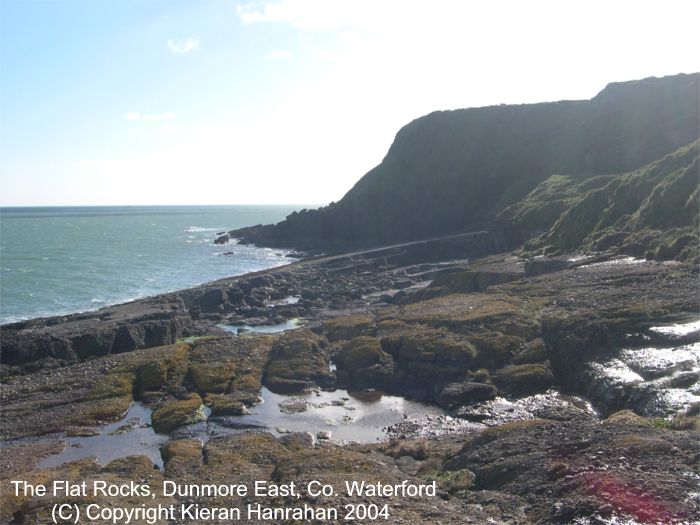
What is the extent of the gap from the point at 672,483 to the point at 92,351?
39282 millimetres

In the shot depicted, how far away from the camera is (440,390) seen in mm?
32156

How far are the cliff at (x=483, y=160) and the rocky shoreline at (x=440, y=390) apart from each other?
173 feet

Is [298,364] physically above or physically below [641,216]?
below

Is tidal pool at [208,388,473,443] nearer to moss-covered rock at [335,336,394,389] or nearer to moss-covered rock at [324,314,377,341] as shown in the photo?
moss-covered rock at [335,336,394,389]

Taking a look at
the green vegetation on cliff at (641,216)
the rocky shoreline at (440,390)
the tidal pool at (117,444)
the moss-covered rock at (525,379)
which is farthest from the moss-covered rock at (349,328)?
the green vegetation on cliff at (641,216)

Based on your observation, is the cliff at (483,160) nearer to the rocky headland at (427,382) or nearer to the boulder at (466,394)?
the rocky headland at (427,382)

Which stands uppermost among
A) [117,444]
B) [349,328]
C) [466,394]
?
[349,328]

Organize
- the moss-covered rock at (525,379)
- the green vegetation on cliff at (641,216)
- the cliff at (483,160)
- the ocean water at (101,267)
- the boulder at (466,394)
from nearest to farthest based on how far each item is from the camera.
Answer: the boulder at (466,394) → the moss-covered rock at (525,379) → the green vegetation on cliff at (641,216) → the ocean water at (101,267) → the cliff at (483,160)

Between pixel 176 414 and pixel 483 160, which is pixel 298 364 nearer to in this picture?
pixel 176 414

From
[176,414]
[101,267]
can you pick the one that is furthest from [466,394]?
[101,267]

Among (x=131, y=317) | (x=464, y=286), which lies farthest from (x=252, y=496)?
(x=464, y=286)

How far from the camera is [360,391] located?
3409 cm

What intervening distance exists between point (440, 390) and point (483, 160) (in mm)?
94453

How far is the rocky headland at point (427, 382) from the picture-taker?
17.4 m
